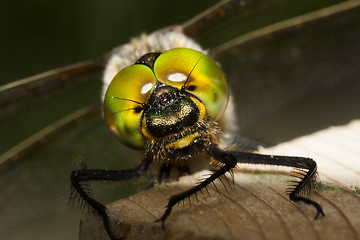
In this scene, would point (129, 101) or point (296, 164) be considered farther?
point (129, 101)

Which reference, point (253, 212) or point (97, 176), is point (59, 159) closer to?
point (97, 176)

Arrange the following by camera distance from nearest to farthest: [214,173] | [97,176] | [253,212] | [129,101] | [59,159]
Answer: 1. [253,212]
2. [214,173]
3. [129,101]
4. [97,176]
5. [59,159]

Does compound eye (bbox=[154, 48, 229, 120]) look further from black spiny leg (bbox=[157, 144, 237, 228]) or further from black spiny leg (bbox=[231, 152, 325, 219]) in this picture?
black spiny leg (bbox=[231, 152, 325, 219])

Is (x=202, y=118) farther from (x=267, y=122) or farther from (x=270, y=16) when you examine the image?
(x=270, y=16)

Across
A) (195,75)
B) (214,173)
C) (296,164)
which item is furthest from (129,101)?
(296,164)

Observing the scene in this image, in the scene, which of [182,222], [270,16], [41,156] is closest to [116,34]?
[270,16]

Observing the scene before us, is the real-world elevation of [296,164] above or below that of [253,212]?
below
